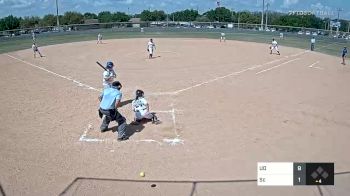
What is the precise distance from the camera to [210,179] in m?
8.30

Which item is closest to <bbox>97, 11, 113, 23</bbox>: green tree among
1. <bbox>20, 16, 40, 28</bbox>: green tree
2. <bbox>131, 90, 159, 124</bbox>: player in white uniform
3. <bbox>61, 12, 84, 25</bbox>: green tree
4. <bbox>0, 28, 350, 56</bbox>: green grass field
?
<bbox>61, 12, 84, 25</bbox>: green tree

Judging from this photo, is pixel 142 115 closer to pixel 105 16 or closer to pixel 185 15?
pixel 185 15

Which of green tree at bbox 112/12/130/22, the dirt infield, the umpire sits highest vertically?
green tree at bbox 112/12/130/22

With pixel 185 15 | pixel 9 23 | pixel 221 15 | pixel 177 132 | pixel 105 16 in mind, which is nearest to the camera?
pixel 177 132

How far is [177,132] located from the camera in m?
11.3

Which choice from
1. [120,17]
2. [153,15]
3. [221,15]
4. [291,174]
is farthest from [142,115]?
[153,15]

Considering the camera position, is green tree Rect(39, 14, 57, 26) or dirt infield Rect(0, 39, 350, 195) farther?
green tree Rect(39, 14, 57, 26)

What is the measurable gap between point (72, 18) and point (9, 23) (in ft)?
66.8

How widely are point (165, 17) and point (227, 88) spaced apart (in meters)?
110

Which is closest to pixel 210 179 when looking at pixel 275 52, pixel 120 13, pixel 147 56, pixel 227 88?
pixel 227 88

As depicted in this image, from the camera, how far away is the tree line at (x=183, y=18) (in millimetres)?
104812

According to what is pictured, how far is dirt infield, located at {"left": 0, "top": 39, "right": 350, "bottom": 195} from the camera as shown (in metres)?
8.23

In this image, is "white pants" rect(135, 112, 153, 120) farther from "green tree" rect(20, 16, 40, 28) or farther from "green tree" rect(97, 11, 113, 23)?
"green tree" rect(20, 16, 40, 28)

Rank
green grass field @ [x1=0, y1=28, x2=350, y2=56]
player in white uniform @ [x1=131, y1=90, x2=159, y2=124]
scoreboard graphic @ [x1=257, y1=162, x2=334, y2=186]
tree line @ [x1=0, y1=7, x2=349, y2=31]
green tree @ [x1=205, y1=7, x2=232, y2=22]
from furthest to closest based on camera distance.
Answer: green tree @ [x1=205, y1=7, x2=232, y2=22], tree line @ [x1=0, y1=7, x2=349, y2=31], green grass field @ [x1=0, y1=28, x2=350, y2=56], player in white uniform @ [x1=131, y1=90, x2=159, y2=124], scoreboard graphic @ [x1=257, y1=162, x2=334, y2=186]
